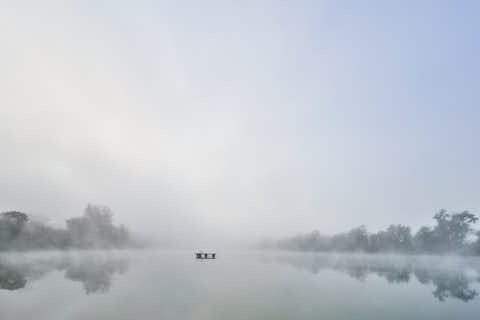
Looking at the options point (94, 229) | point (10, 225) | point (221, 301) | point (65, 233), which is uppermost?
point (10, 225)

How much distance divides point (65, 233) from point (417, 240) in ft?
455

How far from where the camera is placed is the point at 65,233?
116375 millimetres

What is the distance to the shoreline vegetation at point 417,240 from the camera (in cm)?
11331

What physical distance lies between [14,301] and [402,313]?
96.5ft

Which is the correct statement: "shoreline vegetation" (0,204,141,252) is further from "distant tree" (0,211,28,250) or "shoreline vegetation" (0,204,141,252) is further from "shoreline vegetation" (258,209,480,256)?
"shoreline vegetation" (258,209,480,256)

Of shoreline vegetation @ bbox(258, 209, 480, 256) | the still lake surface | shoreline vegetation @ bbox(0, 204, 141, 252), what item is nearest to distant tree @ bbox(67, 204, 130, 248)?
shoreline vegetation @ bbox(0, 204, 141, 252)

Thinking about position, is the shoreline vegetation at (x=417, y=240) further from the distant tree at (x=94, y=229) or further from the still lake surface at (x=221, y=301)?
the distant tree at (x=94, y=229)

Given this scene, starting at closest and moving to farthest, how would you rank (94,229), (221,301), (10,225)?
(221,301) < (10,225) < (94,229)

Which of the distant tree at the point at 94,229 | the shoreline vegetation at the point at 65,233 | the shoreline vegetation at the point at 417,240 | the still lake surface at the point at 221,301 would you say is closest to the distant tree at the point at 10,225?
the shoreline vegetation at the point at 65,233

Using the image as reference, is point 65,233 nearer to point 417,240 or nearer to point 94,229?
point 94,229

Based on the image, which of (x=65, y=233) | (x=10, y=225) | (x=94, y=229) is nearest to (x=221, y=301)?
(x=10, y=225)

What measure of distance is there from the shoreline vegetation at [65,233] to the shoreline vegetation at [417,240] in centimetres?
11530

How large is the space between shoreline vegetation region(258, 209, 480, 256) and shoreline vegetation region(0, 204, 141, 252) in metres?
115

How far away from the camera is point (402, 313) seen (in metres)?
22.6
